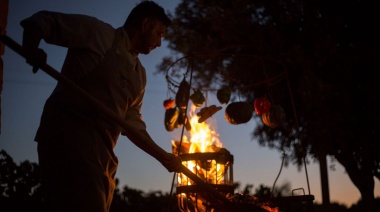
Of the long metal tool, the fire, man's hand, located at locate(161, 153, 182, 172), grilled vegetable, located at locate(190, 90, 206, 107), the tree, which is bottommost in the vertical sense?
man's hand, located at locate(161, 153, 182, 172)

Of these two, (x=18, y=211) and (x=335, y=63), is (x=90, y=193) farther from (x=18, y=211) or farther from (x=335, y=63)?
(x=335, y=63)

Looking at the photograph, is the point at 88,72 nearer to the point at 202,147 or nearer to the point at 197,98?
the point at 202,147

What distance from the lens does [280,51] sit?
969cm

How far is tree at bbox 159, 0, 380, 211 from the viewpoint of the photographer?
9.43 meters

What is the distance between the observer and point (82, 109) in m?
2.25

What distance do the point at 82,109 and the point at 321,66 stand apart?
8.10m

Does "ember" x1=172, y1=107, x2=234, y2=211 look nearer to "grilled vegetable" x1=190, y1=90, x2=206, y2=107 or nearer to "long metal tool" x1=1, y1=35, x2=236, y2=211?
"grilled vegetable" x1=190, y1=90, x2=206, y2=107

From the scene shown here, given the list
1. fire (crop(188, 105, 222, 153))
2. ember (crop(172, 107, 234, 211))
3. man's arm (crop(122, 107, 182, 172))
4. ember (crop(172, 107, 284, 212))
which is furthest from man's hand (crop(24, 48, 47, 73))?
fire (crop(188, 105, 222, 153))

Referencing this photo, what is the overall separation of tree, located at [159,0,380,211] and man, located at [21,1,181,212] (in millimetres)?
6546

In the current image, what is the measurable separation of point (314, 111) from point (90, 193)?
8.69 meters

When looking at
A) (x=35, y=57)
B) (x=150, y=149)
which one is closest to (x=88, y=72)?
(x=35, y=57)

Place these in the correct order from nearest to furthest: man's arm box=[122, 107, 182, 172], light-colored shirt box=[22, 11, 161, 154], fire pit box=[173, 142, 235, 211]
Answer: light-colored shirt box=[22, 11, 161, 154] → man's arm box=[122, 107, 182, 172] → fire pit box=[173, 142, 235, 211]

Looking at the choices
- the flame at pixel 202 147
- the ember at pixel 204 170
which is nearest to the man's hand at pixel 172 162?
the ember at pixel 204 170

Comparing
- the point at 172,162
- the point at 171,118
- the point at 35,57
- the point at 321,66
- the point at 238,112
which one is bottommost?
the point at 172,162
